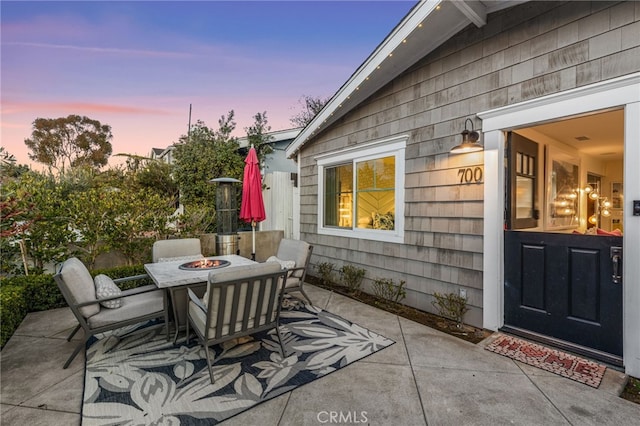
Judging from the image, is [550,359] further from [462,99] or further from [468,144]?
[462,99]

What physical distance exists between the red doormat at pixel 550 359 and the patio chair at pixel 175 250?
4074mm

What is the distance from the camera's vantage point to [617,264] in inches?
103

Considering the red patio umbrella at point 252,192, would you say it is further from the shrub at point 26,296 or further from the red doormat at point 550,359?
the red doormat at point 550,359

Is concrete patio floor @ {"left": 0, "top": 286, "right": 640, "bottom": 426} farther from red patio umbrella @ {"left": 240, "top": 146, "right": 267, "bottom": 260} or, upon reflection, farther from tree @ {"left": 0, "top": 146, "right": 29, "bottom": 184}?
red patio umbrella @ {"left": 240, "top": 146, "right": 267, "bottom": 260}

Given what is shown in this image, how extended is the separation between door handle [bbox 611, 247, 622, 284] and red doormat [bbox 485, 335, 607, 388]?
80 centimetres

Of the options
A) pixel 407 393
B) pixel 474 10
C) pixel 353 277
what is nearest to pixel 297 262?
pixel 353 277

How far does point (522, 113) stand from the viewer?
122 inches

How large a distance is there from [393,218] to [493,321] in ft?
6.37

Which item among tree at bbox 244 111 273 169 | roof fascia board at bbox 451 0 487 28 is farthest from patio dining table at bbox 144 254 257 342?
tree at bbox 244 111 273 169

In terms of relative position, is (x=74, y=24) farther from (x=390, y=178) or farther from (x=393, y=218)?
(x=393, y=218)

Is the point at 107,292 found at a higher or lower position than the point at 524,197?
lower

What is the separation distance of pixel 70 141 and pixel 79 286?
980 inches

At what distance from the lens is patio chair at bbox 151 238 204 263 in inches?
168

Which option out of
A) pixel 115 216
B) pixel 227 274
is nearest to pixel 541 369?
pixel 227 274
